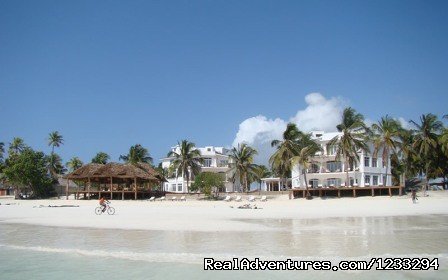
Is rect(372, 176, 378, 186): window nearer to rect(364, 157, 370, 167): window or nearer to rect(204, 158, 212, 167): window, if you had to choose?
rect(364, 157, 370, 167): window

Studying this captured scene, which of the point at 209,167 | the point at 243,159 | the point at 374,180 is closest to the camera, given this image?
the point at 374,180

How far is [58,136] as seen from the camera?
90.6 meters

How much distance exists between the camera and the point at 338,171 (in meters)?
58.2

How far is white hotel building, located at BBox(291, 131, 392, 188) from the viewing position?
5634 centimetres

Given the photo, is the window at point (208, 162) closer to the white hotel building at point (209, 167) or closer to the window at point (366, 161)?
the white hotel building at point (209, 167)

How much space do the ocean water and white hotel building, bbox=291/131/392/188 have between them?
3753cm

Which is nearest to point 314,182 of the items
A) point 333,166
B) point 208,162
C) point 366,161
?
point 333,166

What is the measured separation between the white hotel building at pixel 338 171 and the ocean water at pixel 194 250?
37529 millimetres

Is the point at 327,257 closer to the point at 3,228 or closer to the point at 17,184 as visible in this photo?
the point at 3,228

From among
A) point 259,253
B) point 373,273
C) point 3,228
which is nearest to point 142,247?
point 259,253

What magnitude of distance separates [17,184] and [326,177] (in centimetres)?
4689

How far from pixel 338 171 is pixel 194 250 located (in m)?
A: 47.4

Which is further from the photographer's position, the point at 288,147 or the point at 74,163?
the point at 74,163

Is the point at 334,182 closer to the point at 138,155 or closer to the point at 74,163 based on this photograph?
the point at 138,155
